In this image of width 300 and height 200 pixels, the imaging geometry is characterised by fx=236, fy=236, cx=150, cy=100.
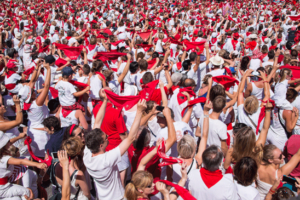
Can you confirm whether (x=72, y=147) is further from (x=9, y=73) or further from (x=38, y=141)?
(x=9, y=73)

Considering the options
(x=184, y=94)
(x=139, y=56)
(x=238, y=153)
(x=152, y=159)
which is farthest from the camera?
(x=139, y=56)

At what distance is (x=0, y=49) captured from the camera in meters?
9.41

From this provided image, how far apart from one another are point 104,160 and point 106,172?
15 cm

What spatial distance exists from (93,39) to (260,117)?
18.3 feet

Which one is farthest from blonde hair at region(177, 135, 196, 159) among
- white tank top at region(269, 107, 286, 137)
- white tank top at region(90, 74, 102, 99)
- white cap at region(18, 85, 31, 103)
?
white cap at region(18, 85, 31, 103)

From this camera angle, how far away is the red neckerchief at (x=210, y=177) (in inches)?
92.8

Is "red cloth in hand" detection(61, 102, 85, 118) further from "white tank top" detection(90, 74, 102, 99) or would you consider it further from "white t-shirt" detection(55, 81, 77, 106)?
"white tank top" detection(90, 74, 102, 99)

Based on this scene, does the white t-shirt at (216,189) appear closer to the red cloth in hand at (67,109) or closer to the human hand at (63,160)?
the human hand at (63,160)

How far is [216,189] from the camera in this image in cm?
232

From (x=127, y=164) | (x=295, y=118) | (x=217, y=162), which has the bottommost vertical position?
(x=127, y=164)

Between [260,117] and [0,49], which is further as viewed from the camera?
[0,49]

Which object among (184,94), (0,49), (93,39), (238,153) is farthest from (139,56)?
(0,49)

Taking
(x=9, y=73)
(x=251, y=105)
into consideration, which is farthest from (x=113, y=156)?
(x=9, y=73)

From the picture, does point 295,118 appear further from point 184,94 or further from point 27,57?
point 27,57
